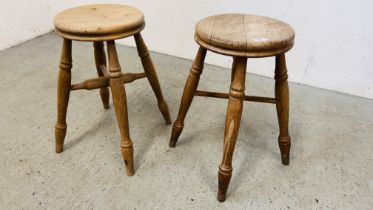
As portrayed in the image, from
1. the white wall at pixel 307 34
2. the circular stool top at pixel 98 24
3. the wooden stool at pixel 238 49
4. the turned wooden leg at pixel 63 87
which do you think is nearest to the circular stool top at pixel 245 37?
the wooden stool at pixel 238 49

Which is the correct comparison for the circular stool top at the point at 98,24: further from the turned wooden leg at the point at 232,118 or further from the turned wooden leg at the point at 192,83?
the turned wooden leg at the point at 232,118

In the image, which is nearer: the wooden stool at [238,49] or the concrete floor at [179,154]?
the wooden stool at [238,49]

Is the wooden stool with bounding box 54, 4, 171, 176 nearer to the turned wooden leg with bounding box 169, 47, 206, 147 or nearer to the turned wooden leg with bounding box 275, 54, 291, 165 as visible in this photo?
the turned wooden leg with bounding box 169, 47, 206, 147

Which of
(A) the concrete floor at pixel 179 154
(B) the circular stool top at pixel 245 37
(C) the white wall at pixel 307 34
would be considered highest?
(B) the circular stool top at pixel 245 37

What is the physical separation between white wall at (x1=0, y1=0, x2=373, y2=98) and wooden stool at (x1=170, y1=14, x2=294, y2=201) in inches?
28.1

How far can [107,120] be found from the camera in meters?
1.40

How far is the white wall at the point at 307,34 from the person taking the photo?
5.05ft

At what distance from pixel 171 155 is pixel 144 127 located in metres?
0.23

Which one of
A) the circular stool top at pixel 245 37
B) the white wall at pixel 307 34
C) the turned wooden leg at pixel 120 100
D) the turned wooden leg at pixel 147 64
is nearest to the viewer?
the circular stool top at pixel 245 37

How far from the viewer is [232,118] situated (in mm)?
908

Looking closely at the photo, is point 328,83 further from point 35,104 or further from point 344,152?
point 35,104

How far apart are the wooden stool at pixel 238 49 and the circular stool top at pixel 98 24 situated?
217 mm

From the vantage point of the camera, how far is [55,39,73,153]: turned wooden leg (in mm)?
1023

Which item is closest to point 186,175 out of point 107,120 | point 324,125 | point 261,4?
point 107,120
